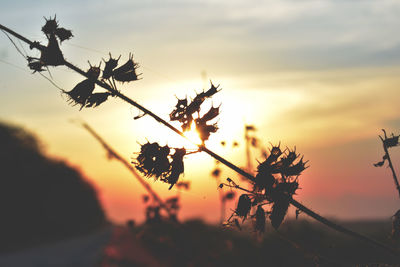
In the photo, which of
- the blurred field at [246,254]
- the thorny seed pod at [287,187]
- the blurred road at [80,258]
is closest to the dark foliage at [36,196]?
the blurred road at [80,258]

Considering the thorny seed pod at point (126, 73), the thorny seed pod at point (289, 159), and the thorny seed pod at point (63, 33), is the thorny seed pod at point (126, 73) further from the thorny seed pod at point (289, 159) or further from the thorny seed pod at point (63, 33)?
the thorny seed pod at point (289, 159)

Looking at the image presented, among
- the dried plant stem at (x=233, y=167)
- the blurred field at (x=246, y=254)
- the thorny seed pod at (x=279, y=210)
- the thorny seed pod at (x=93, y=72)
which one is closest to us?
the dried plant stem at (x=233, y=167)

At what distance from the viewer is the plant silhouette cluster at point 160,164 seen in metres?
2.66

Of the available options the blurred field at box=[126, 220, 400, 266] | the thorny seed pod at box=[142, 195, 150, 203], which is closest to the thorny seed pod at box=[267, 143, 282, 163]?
the blurred field at box=[126, 220, 400, 266]

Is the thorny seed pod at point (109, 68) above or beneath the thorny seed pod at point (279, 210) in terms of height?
above

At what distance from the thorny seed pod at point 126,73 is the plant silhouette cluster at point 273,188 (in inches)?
29.9

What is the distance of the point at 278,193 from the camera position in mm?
2533

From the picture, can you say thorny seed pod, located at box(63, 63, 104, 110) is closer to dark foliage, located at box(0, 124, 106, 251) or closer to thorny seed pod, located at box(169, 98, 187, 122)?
thorny seed pod, located at box(169, 98, 187, 122)

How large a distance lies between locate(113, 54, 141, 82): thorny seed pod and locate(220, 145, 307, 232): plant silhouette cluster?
0.76 meters

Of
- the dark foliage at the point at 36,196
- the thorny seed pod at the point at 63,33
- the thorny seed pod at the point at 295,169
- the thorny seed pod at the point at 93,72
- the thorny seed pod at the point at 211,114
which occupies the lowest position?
the thorny seed pod at the point at 295,169

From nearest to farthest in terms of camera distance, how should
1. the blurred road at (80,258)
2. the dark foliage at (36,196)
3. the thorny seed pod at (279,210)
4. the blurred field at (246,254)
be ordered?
1. the thorny seed pod at (279,210)
2. the blurred field at (246,254)
3. the blurred road at (80,258)
4. the dark foliage at (36,196)

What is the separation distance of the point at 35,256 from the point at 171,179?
22.6 m

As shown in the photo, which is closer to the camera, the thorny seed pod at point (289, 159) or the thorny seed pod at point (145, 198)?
the thorny seed pod at point (289, 159)

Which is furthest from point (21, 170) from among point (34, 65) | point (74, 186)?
point (34, 65)
